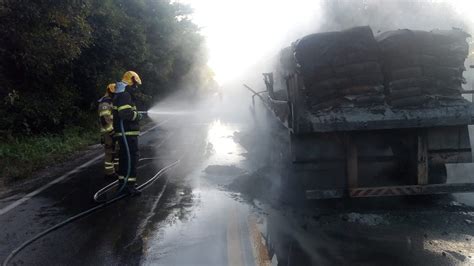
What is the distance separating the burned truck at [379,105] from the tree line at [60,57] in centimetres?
739

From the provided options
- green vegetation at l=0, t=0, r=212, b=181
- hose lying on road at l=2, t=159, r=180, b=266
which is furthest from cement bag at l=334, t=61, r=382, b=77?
green vegetation at l=0, t=0, r=212, b=181

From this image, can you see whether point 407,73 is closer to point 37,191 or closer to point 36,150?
point 37,191

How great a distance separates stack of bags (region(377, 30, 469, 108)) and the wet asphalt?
1424mm

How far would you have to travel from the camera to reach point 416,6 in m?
10.4

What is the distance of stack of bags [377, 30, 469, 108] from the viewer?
18.6ft

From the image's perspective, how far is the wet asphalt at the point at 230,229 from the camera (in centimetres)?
449

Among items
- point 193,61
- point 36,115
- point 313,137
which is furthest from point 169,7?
point 313,137

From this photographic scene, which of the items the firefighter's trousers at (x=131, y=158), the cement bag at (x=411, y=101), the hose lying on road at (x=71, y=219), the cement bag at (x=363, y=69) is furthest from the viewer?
the firefighter's trousers at (x=131, y=158)

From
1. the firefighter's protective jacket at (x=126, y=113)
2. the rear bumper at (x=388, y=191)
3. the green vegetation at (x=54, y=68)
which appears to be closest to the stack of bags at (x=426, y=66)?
the rear bumper at (x=388, y=191)

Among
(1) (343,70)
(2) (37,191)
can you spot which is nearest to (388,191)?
(1) (343,70)

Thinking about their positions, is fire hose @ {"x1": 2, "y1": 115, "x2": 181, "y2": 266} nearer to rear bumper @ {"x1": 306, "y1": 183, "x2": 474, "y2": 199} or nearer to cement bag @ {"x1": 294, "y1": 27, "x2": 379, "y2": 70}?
rear bumper @ {"x1": 306, "y1": 183, "x2": 474, "y2": 199}

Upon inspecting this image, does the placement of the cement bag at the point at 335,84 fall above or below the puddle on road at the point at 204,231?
above

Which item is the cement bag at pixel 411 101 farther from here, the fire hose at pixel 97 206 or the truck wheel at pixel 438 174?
the fire hose at pixel 97 206

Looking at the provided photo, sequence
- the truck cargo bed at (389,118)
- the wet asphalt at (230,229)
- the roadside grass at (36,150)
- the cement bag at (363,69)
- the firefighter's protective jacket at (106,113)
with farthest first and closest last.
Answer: the roadside grass at (36,150), the firefighter's protective jacket at (106,113), the cement bag at (363,69), the truck cargo bed at (389,118), the wet asphalt at (230,229)
